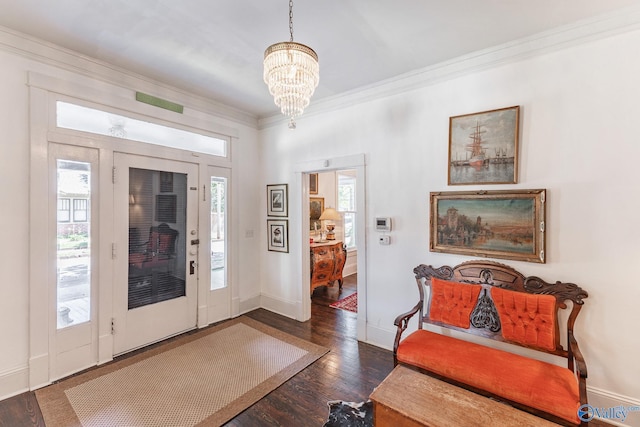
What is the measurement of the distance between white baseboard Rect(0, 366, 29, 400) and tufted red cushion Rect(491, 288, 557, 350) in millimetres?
4125

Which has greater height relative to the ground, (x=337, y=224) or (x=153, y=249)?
(x=337, y=224)

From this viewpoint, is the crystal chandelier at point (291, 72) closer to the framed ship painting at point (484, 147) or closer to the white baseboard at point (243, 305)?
the framed ship painting at point (484, 147)

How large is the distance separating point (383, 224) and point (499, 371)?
1652 millimetres

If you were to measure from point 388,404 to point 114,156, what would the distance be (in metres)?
3.38

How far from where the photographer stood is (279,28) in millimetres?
2295

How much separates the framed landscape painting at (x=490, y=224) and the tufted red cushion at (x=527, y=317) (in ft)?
1.07

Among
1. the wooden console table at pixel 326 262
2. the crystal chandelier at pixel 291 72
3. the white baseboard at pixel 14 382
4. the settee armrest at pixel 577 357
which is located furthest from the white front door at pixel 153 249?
the settee armrest at pixel 577 357

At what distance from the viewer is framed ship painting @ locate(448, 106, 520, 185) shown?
2494 mm

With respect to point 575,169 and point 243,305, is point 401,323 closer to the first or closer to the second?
point 575,169

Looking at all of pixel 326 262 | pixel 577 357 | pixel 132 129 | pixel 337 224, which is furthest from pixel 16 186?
pixel 337 224

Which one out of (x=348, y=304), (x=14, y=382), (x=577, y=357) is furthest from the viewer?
(x=348, y=304)

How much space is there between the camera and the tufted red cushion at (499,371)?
1.80m

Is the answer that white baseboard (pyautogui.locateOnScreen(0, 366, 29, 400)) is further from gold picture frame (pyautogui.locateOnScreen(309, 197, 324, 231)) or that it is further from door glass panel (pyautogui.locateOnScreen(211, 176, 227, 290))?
gold picture frame (pyautogui.locateOnScreen(309, 197, 324, 231))

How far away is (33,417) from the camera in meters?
2.15
